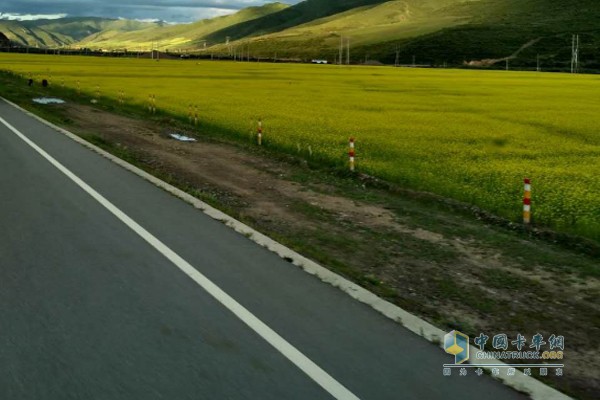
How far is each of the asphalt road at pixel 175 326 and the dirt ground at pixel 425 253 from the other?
885 mm

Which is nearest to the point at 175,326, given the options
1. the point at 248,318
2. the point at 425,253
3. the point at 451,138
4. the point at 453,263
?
the point at 248,318

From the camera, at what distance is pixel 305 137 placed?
86.1 ft

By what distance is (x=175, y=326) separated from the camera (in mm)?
6062

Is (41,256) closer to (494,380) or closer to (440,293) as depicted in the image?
(440,293)

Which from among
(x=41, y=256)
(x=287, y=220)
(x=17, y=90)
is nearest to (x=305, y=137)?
(x=287, y=220)

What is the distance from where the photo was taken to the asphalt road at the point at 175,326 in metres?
4.93

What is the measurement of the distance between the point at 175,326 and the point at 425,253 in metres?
4.70

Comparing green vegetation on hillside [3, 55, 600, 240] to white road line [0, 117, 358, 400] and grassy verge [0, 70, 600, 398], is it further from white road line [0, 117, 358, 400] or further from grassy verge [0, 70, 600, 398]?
white road line [0, 117, 358, 400]

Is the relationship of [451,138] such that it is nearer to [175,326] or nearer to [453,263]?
[453,263]

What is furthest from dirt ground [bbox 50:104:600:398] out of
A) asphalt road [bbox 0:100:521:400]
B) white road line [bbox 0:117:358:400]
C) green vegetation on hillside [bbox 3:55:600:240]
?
green vegetation on hillside [bbox 3:55:600:240]

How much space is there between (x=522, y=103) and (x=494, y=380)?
49678 millimetres

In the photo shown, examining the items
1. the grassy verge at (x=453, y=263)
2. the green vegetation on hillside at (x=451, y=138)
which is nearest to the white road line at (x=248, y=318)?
the grassy verge at (x=453, y=263)

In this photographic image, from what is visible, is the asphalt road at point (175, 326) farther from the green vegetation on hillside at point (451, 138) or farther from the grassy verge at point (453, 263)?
the green vegetation on hillside at point (451, 138)

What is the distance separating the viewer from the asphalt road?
4934mm
